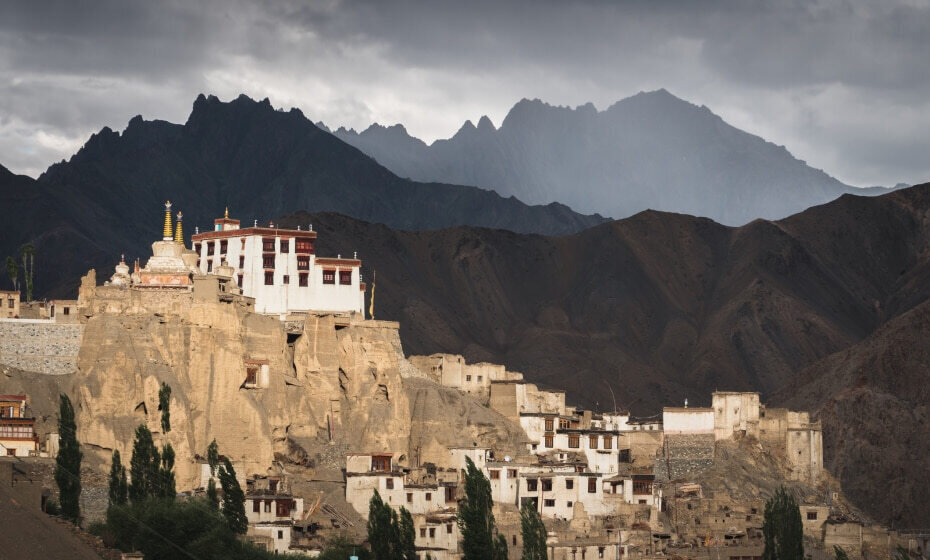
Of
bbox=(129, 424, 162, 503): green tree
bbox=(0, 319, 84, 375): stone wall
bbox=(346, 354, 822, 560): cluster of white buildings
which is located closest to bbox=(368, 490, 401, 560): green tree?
bbox=(346, 354, 822, 560): cluster of white buildings

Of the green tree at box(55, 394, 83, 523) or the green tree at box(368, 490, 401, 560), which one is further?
the green tree at box(368, 490, 401, 560)

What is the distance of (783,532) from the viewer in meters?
98.7

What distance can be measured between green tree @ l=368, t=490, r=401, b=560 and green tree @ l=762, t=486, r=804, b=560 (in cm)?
2162

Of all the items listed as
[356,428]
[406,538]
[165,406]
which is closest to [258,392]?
[356,428]

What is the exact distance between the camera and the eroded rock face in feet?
320

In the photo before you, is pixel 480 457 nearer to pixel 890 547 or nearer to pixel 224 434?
pixel 224 434

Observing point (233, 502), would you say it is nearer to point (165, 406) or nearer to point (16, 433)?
point (165, 406)

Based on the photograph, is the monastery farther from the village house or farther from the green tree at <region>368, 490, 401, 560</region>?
the green tree at <region>368, 490, 401, 560</region>

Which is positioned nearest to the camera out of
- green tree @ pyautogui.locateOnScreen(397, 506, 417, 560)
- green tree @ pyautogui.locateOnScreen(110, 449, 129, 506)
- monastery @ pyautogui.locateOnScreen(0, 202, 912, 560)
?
green tree @ pyautogui.locateOnScreen(110, 449, 129, 506)

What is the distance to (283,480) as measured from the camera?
101938mm

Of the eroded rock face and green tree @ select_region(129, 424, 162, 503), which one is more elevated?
the eroded rock face

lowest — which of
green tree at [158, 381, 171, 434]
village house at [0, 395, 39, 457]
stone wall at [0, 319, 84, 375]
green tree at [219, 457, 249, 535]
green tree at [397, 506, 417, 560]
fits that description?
green tree at [397, 506, 417, 560]

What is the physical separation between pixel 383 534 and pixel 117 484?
12.6 metres

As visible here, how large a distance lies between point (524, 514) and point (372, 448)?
20.0 metres
